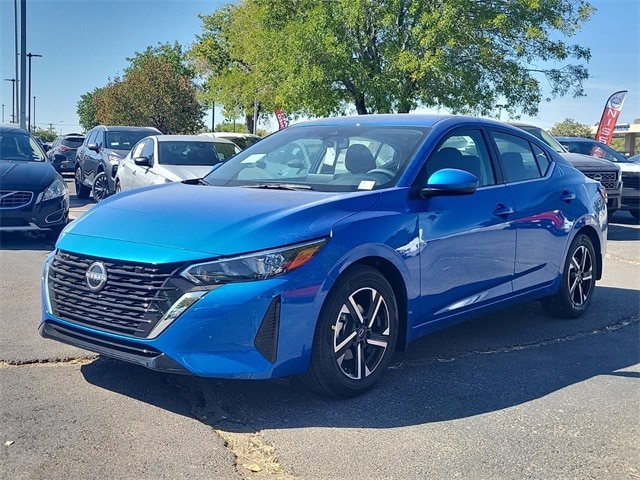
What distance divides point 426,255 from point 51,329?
230cm

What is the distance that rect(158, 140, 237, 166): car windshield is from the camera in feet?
36.8

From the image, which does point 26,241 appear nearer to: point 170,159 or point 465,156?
point 170,159

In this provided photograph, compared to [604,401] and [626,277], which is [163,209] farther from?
[626,277]

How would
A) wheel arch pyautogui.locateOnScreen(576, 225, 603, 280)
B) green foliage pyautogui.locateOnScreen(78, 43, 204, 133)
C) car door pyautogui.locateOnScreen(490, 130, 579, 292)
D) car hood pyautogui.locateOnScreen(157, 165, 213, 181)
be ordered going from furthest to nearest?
1. green foliage pyautogui.locateOnScreen(78, 43, 204, 133)
2. car hood pyautogui.locateOnScreen(157, 165, 213, 181)
3. wheel arch pyautogui.locateOnScreen(576, 225, 603, 280)
4. car door pyautogui.locateOnScreen(490, 130, 579, 292)

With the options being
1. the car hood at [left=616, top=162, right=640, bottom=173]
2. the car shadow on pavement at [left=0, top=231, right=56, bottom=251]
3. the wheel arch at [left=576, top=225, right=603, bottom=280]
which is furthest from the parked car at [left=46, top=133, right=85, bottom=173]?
the wheel arch at [left=576, top=225, right=603, bottom=280]

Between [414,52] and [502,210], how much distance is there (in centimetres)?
1609

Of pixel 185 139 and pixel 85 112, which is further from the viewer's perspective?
pixel 85 112

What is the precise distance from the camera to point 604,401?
4355 mm

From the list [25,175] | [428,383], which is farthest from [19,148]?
[428,383]

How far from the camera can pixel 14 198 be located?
9094 mm

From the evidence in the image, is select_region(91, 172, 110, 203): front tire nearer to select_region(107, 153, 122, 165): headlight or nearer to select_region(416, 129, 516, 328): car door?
select_region(107, 153, 122, 165): headlight

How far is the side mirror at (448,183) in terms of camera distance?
454cm

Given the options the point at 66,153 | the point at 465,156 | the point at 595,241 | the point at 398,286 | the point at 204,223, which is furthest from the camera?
the point at 66,153

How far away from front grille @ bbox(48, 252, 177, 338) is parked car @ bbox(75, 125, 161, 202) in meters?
10.3
